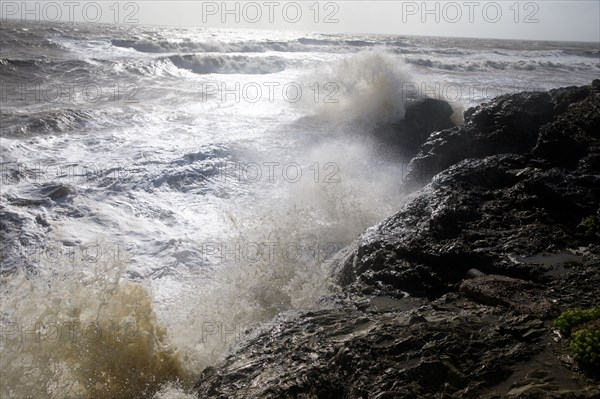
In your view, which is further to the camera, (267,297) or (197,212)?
(197,212)

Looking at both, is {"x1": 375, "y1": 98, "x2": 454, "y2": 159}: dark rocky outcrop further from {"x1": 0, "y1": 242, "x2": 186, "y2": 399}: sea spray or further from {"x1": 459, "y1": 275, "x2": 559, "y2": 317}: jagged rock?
{"x1": 0, "y1": 242, "x2": 186, "y2": 399}: sea spray

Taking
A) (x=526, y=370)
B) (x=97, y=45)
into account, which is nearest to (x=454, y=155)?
(x=526, y=370)

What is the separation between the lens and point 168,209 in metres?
8.33

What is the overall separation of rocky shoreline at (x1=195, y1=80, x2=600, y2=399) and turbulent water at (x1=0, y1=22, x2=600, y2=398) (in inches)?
36.7

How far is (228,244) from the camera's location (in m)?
7.00

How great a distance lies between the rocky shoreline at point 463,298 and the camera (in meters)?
2.68

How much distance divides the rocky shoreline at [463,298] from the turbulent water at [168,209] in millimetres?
931

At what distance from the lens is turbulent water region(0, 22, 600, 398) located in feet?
13.5

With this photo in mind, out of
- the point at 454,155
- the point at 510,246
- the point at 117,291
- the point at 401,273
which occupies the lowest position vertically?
the point at 117,291

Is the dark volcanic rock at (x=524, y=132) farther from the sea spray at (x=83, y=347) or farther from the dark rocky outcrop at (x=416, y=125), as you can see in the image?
the sea spray at (x=83, y=347)

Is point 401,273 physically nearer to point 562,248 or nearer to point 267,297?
point 562,248

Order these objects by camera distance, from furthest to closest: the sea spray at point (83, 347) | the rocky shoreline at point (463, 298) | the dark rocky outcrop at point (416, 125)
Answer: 1. the dark rocky outcrop at point (416, 125)
2. the sea spray at point (83, 347)
3. the rocky shoreline at point (463, 298)

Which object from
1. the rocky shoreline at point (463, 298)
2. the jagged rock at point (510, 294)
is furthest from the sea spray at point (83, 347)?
the jagged rock at point (510, 294)

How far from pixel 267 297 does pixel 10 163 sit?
23.3ft
